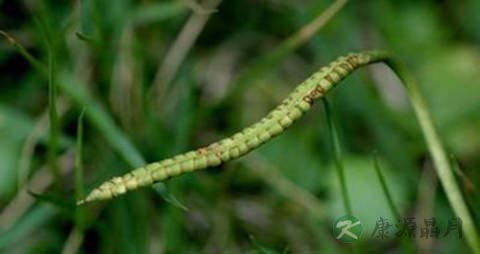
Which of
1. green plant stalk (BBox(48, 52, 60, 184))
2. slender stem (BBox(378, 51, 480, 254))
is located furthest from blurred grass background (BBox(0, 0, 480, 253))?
slender stem (BBox(378, 51, 480, 254))

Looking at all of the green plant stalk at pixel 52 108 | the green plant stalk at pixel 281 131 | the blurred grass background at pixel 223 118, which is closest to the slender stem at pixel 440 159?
the green plant stalk at pixel 281 131

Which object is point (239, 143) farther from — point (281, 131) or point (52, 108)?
point (52, 108)

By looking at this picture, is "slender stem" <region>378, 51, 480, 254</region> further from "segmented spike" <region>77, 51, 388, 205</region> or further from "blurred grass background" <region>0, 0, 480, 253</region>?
"blurred grass background" <region>0, 0, 480, 253</region>

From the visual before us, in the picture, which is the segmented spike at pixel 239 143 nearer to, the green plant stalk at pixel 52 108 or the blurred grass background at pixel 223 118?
A: the green plant stalk at pixel 52 108

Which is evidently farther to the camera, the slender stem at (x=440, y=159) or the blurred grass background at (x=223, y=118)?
the blurred grass background at (x=223, y=118)

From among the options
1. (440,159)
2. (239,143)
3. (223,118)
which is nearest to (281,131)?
(239,143)

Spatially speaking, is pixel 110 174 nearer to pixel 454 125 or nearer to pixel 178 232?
pixel 178 232
